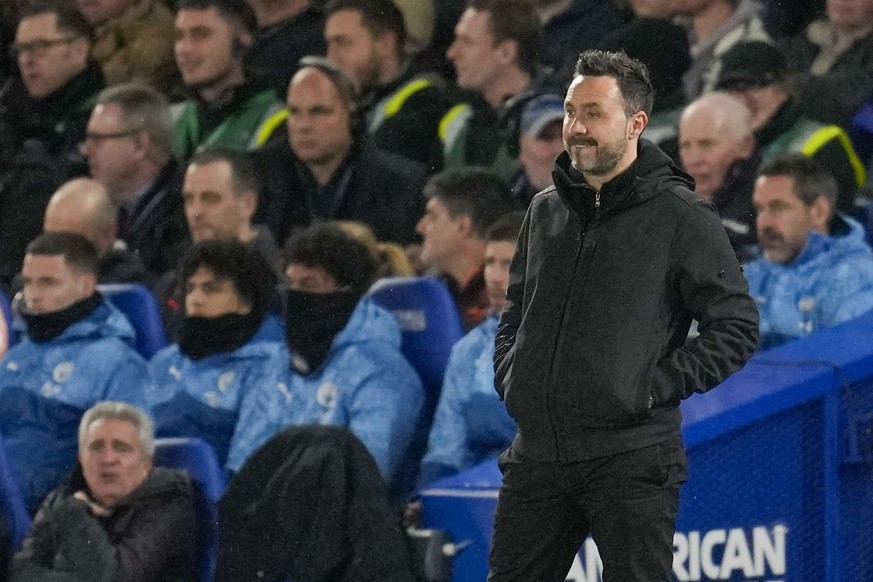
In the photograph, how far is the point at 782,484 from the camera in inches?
188

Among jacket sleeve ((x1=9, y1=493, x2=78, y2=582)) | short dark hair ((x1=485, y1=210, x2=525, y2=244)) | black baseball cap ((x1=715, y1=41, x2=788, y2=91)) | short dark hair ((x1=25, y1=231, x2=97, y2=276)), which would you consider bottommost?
jacket sleeve ((x1=9, y1=493, x2=78, y2=582))

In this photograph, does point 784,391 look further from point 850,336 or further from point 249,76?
point 249,76

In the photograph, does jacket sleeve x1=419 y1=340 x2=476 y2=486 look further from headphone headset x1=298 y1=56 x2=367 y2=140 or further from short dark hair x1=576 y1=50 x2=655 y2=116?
short dark hair x1=576 y1=50 x2=655 y2=116

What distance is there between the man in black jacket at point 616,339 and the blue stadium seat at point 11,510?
2.70 meters

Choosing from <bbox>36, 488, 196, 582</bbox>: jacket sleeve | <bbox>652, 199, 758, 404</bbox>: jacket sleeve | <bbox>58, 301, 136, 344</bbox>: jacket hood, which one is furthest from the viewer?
<bbox>58, 301, 136, 344</bbox>: jacket hood

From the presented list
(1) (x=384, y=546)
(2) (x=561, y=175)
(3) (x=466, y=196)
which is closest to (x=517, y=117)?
(3) (x=466, y=196)

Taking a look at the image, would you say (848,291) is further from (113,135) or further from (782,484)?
(113,135)

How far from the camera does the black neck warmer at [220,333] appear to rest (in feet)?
20.9

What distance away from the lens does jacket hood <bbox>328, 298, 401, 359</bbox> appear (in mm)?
6004

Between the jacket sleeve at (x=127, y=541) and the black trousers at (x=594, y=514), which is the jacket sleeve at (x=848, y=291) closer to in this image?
the jacket sleeve at (x=127, y=541)

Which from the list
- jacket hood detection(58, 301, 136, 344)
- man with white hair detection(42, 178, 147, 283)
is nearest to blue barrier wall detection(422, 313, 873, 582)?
jacket hood detection(58, 301, 136, 344)

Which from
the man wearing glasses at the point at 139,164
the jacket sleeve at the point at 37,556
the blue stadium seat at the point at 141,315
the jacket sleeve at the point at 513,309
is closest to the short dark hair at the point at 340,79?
the man wearing glasses at the point at 139,164

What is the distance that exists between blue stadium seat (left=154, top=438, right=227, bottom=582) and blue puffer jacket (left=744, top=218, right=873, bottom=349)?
1.82 meters

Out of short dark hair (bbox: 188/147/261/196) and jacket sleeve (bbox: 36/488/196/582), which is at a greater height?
short dark hair (bbox: 188/147/261/196)
